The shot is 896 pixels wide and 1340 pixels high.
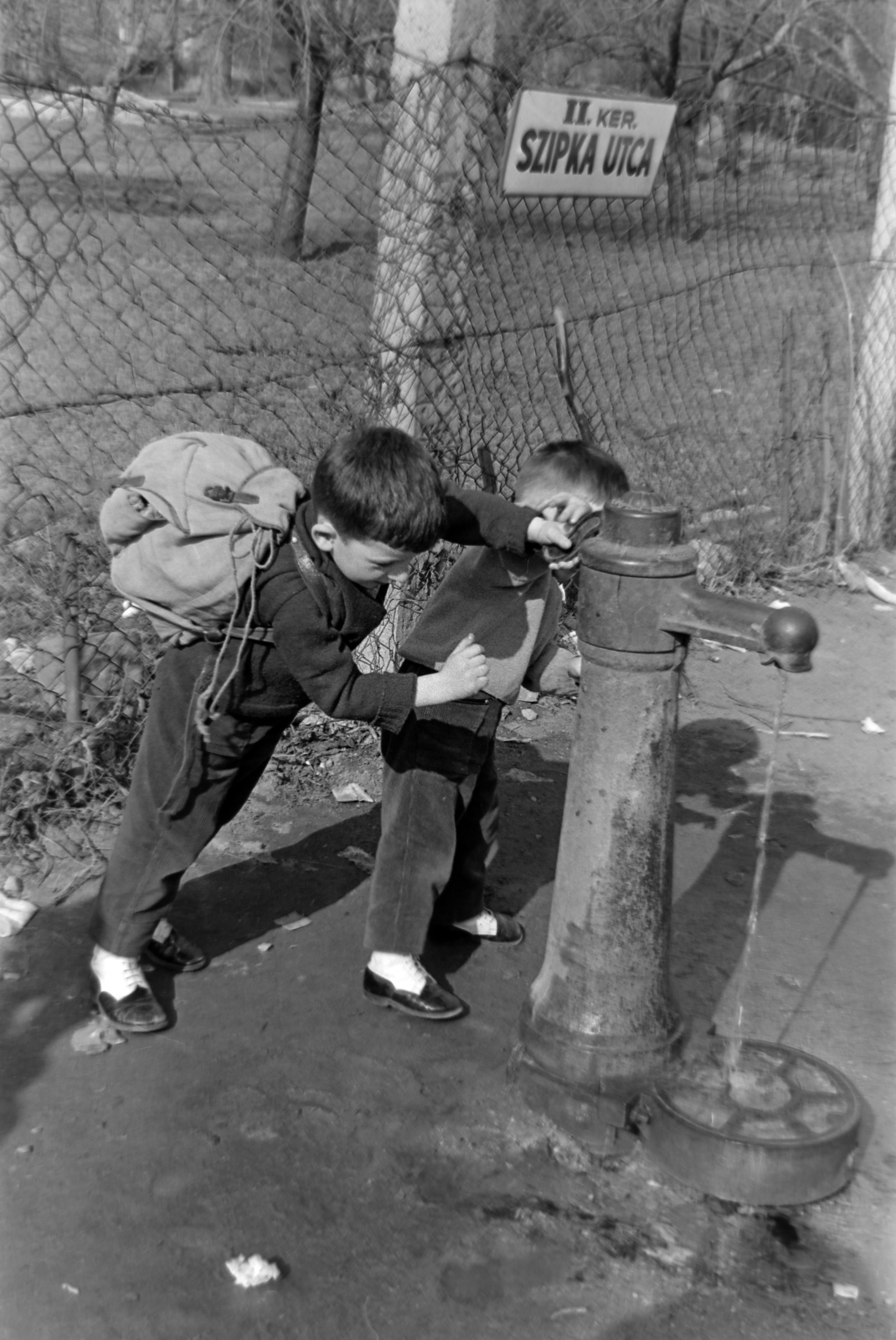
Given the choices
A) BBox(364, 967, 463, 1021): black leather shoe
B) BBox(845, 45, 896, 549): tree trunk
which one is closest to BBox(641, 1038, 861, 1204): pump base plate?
BBox(364, 967, 463, 1021): black leather shoe

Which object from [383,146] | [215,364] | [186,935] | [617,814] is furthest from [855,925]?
[215,364]

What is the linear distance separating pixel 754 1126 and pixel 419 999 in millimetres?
781

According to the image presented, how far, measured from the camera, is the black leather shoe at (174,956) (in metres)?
2.98

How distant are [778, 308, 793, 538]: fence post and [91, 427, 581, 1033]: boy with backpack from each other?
363 cm

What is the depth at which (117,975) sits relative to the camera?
2.78 meters

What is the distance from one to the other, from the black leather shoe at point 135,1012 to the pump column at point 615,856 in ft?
2.40

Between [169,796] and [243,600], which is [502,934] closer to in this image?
[169,796]

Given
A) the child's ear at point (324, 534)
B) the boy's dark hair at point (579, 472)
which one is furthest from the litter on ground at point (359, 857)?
the child's ear at point (324, 534)

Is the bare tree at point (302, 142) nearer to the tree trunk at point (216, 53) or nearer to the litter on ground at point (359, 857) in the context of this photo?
the tree trunk at point (216, 53)

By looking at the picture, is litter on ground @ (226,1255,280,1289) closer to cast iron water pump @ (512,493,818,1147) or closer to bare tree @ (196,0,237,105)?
cast iron water pump @ (512,493,818,1147)

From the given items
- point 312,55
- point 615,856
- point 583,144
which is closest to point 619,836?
point 615,856

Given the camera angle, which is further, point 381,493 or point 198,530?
point 198,530

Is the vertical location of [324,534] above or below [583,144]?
below

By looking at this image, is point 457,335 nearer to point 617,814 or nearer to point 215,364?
point 617,814
